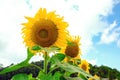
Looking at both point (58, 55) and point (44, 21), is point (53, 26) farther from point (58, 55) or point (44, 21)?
point (58, 55)

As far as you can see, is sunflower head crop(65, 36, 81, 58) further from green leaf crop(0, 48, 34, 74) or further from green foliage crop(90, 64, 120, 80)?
green foliage crop(90, 64, 120, 80)

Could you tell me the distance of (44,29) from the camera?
11.4 ft

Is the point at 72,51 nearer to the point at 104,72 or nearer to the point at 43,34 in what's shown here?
the point at 43,34

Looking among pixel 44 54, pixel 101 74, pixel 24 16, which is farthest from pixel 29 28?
pixel 101 74

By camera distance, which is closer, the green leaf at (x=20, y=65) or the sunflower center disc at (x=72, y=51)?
the green leaf at (x=20, y=65)

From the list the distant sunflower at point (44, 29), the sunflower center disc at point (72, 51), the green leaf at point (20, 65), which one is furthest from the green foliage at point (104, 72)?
the green leaf at point (20, 65)

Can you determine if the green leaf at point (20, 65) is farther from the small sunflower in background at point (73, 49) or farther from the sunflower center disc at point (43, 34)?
the small sunflower in background at point (73, 49)

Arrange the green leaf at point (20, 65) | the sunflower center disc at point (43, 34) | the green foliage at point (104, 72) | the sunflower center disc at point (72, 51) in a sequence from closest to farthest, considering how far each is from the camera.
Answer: the green leaf at point (20, 65) → the sunflower center disc at point (43, 34) → the sunflower center disc at point (72, 51) → the green foliage at point (104, 72)

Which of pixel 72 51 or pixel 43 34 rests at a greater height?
pixel 72 51

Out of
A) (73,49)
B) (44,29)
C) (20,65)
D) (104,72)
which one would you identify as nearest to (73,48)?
(73,49)

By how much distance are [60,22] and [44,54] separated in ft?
1.25

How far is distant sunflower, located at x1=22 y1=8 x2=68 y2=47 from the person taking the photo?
11.3ft

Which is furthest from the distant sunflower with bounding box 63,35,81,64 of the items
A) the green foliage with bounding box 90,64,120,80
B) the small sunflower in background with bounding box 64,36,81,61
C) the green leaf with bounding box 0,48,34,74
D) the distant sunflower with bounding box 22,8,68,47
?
the green foliage with bounding box 90,64,120,80

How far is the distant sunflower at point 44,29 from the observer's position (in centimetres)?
345
